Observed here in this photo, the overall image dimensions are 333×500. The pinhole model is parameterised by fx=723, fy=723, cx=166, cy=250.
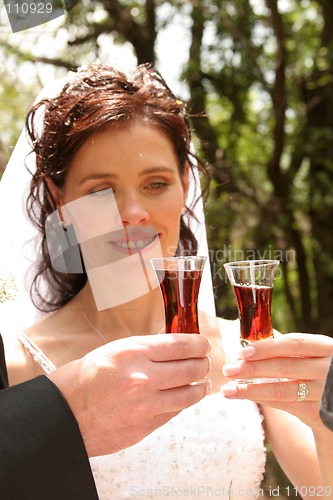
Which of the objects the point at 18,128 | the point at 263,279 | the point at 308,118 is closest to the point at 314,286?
the point at 308,118

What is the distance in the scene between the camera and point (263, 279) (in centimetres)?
177

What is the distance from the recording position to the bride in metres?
2.42

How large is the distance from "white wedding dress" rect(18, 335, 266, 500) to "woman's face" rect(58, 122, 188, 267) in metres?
0.49

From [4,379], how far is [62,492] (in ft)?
1.33

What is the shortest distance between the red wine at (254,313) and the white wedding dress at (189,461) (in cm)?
87

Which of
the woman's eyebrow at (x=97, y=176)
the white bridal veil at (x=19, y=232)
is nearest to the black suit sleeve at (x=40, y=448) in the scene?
the woman's eyebrow at (x=97, y=176)

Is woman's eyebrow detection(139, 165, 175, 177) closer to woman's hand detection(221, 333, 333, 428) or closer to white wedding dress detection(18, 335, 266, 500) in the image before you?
white wedding dress detection(18, 335, 266, 500)

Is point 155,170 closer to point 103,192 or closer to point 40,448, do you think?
point 103,192

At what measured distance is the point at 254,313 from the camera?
176cm

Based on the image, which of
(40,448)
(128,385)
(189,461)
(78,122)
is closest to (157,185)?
(78,122)

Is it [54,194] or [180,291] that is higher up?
[54,194]

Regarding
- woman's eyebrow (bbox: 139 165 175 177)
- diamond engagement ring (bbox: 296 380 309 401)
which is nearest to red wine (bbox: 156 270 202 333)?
diamond engagement ring (bbox: 296 380 309 401)

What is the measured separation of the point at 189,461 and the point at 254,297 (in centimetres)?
95

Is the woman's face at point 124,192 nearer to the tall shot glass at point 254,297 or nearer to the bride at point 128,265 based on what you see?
the bride at point 128,265
